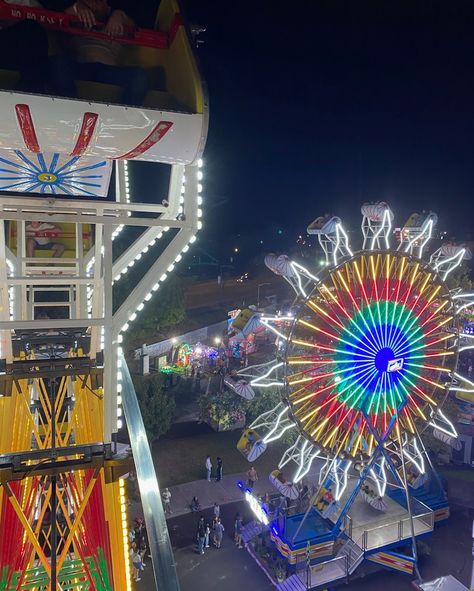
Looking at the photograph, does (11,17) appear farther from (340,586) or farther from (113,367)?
(340,586)

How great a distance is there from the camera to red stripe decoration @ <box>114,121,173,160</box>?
2.96 m

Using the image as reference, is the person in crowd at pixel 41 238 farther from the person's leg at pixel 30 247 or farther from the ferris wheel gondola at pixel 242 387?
the ferris wheel gondola at pixel 242 387

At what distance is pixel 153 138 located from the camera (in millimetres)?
3025

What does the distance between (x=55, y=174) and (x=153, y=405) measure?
12.2 m

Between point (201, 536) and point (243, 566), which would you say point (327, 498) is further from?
point (201, 536)

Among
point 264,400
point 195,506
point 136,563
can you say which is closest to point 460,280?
point 264,400

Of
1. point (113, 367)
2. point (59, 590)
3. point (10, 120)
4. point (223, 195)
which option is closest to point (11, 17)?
point (10, 120)

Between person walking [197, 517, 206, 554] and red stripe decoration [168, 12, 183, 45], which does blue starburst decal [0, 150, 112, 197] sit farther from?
person walking [197, 517, 206, 554]

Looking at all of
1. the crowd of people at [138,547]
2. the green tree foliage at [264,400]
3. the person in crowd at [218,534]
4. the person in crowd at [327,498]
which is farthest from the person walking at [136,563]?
the green tree foliage at [264,400]

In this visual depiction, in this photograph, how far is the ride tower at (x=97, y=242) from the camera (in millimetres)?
2896

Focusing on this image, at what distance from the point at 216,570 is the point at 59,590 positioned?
31.5 feet

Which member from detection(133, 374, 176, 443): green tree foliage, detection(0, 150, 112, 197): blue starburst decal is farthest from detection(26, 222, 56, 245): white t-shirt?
detection(133, 374, 176, 443): green tree foliage

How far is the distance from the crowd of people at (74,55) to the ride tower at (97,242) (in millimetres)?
76

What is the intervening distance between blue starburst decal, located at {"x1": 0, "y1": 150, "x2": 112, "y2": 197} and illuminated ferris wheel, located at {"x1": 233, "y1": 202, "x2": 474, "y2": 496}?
5.82m
